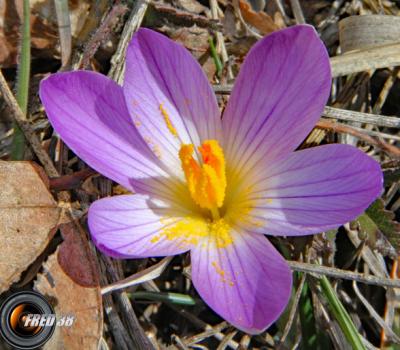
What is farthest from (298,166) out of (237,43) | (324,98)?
(237,43)

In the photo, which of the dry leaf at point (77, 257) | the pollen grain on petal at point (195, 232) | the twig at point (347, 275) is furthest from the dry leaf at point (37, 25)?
the twig at point (347, 275)

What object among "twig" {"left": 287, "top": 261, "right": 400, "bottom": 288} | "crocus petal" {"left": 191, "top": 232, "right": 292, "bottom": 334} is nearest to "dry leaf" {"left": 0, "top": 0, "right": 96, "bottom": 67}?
"crocus petal" {"left": 191, "top": 232, "right": 292, "bottom": 334}

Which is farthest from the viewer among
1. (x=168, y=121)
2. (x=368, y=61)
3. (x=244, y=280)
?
(x=368, y=61)

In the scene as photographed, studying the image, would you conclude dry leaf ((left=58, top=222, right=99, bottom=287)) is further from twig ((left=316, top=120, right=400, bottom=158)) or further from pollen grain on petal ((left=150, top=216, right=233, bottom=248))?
twig ((left=316, top=120, right=400, bottom=158))

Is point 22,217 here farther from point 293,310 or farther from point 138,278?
point 293,310

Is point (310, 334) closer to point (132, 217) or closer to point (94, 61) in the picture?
point (132, 217)

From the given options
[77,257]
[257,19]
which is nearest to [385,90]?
[257,19]

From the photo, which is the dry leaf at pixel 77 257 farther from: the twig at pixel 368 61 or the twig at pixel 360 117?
the twig at pixel 368 61
